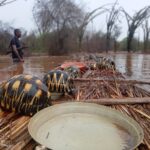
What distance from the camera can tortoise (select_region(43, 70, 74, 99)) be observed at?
484 centimetres

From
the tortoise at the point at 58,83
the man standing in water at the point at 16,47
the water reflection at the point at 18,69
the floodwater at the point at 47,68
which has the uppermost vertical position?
the man standing in water at the point at 16,47

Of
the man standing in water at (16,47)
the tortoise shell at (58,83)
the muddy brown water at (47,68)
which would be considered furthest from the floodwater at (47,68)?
the tortoise shell at (58,83)

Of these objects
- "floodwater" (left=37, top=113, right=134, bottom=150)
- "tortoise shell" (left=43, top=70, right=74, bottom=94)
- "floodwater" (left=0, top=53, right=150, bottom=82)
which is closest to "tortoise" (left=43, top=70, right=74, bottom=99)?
"tortoise shell" (left=43, top=70, right=74, bottom=94)

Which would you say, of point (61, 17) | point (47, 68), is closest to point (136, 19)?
point (61, 17)

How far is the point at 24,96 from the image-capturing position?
3.68 metres

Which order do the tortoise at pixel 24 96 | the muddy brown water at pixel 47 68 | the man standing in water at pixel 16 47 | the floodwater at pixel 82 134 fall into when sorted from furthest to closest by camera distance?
the muddy brown water at pixel 47 68 < the man standing in water at pixel 16 47 < the tortoise at pixel 24 96 < the floodwater at pixel 82 134

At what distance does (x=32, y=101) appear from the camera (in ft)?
12.0

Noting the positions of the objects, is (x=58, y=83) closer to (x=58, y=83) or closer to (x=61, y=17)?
(x=58, y=83)

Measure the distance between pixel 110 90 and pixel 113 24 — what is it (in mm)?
36251

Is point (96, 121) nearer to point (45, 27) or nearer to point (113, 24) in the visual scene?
point (45, 27)

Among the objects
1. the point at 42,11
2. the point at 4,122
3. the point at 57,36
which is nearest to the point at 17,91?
the point at 4,122

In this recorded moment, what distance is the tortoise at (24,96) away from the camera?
3.64 m

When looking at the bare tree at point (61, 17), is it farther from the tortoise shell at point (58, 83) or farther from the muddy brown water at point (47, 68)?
the tortoise shell at point (58, 83)

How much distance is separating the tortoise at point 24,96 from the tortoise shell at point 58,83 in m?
0.96
